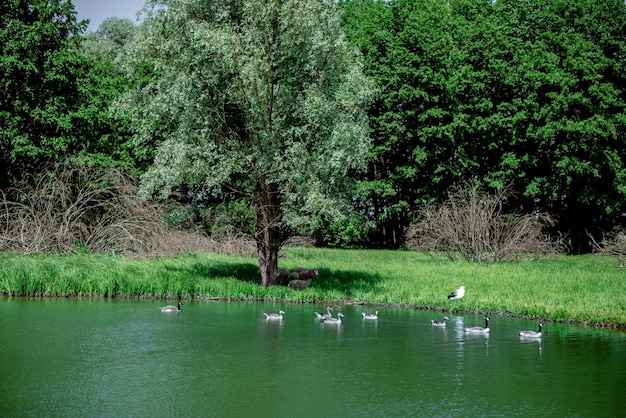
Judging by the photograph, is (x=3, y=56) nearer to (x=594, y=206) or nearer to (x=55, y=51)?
(x=55, y=51)

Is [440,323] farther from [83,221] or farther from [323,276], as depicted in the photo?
[83,221]

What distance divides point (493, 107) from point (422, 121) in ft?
18.4

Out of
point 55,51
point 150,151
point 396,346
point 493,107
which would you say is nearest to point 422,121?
point 493,107

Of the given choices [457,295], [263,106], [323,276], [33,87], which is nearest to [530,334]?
[457,295]

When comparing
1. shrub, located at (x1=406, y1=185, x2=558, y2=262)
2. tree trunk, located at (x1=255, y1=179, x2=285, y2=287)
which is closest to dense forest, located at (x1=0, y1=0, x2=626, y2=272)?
tree trunk, located at (x1=255, y1=179, x2=285, y2=287)

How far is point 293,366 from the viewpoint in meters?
16.9

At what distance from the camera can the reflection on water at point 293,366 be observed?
14.0 meters

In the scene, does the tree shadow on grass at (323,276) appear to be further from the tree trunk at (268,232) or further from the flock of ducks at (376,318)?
the flock of ducks at (376,318)

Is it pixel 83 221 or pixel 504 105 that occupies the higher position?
pixel 504 105

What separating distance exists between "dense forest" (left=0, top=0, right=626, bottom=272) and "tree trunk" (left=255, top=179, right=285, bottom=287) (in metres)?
0.07

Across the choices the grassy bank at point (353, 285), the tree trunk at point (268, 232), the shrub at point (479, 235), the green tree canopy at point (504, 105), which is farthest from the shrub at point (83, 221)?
the green tree canopy at point (504, 105)

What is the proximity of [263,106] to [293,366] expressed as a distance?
12999mm

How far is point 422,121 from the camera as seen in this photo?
5397cm

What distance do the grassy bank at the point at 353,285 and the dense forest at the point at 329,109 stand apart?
2220 mm
